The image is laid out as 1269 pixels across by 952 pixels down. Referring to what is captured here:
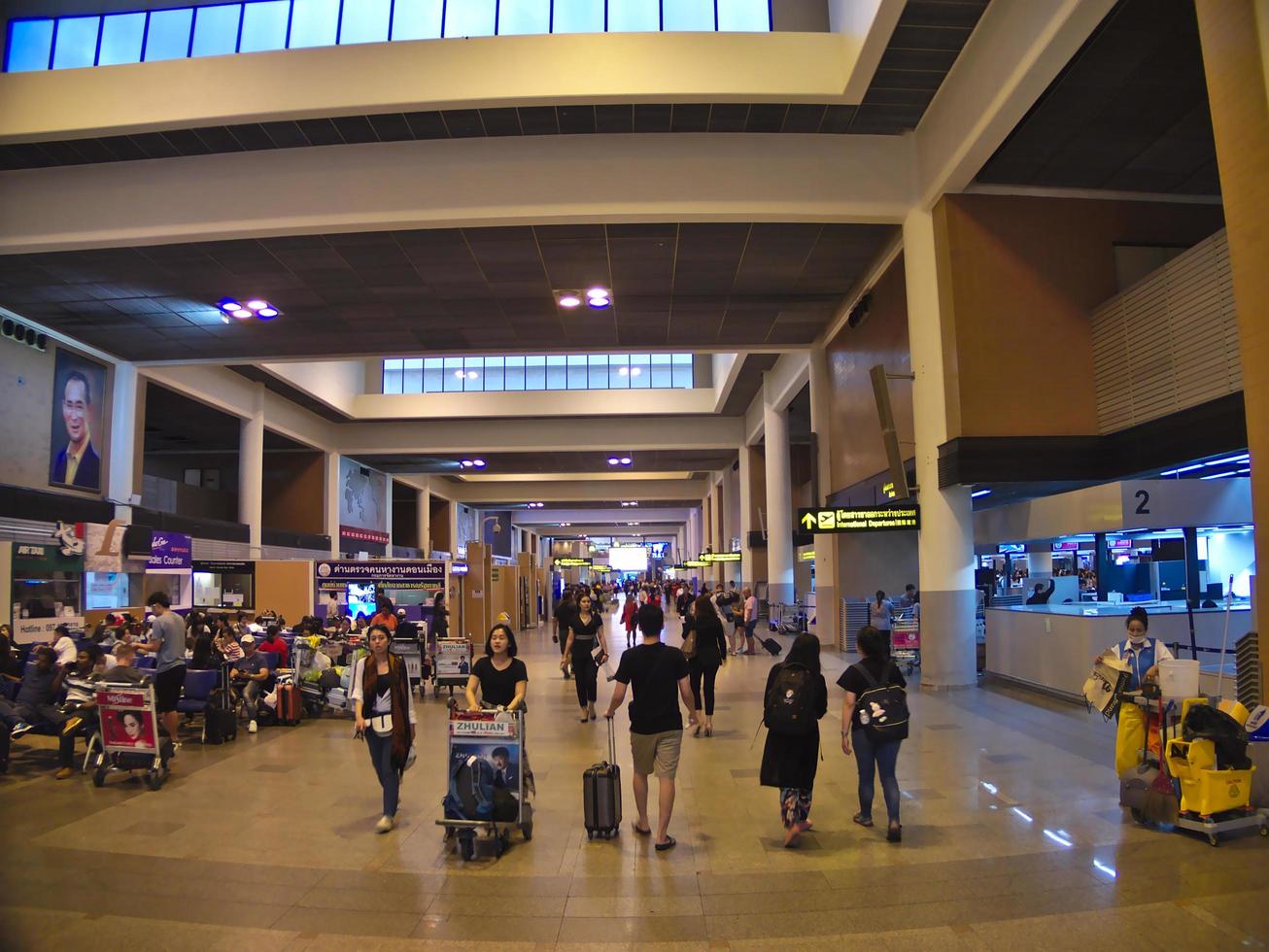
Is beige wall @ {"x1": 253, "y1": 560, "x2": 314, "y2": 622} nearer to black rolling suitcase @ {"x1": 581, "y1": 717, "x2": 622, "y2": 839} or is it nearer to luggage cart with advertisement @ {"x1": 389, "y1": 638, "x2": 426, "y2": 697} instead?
luggage cart with advertisement @ {"x1": 389, "y1": 638, "x2": 426, "y2": 697}

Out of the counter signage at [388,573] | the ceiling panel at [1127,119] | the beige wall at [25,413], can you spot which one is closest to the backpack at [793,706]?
the ceiling panel at [1127,119]

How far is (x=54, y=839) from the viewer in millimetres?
6355

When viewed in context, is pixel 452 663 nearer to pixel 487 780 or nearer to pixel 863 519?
pixel 863 519

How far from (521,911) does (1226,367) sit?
952 centimetres

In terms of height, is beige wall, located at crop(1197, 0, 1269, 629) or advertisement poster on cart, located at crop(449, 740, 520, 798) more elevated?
beige wall, located at crop(1197, 0, 1269, 629)

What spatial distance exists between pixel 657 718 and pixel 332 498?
2769 centimetres

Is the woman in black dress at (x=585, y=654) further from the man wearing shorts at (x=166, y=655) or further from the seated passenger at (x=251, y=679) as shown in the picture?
the man wearing shorts at (x=166, y=655)

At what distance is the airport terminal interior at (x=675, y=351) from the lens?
555cm

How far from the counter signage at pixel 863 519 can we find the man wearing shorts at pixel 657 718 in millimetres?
8395

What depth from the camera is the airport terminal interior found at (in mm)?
5551

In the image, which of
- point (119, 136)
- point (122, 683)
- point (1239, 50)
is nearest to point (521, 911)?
point (122, 683)

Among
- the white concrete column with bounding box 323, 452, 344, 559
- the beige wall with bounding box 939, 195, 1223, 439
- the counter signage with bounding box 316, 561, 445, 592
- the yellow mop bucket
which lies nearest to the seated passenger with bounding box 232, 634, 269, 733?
the counter signage with bounding box 316, 561, 445, 592

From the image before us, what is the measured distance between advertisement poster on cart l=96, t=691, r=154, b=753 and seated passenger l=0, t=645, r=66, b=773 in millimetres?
1433

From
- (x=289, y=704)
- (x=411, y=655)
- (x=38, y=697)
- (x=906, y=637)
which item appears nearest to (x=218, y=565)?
(x=411, y=655)
